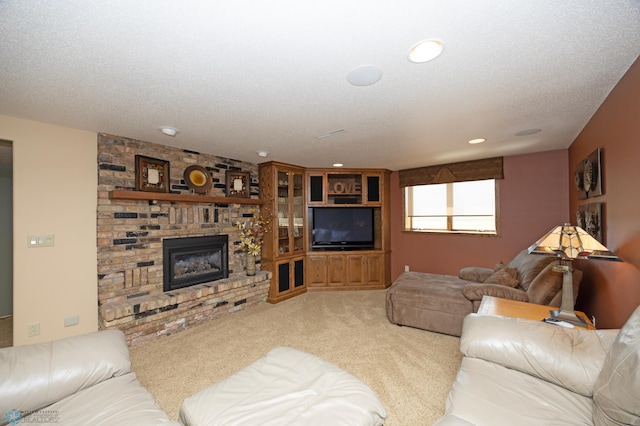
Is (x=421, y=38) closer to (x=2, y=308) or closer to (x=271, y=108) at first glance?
(x=271, y=108)

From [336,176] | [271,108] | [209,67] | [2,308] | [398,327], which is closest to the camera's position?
[209,67]

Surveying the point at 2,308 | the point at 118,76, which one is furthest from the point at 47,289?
the point at 118,76

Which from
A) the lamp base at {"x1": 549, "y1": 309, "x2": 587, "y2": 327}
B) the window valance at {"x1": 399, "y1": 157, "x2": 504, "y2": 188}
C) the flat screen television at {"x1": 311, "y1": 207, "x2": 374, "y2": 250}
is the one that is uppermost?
the window valance at {"x1": 399, "y1": 157, "x2": 504, "y2": 188}

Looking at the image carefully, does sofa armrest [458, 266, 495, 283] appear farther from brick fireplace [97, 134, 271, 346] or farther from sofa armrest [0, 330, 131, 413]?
sofa armrest [0, 330, 131, 413]

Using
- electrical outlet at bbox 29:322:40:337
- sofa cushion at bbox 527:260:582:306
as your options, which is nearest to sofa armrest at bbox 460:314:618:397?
sofa cushion at bbox 527:260:582:306

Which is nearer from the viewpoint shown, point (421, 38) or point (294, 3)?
point (294, 3)

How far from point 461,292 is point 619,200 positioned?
63.2 inches

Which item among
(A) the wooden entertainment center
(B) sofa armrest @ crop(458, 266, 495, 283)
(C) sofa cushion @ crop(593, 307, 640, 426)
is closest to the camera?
(C) sofa cushion @ crop(593, 307, 640, 426)

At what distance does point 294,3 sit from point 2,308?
18.1ft

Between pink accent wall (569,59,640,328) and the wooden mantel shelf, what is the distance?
3934 mm

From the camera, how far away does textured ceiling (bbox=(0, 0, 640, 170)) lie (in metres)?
1.19

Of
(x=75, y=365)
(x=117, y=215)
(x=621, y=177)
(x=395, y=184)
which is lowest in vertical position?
(x=75, y=365)

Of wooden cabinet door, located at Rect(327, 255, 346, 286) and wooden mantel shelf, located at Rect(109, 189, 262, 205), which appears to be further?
wooden cabinet door, located at Rect(327, 255, 346, 286)

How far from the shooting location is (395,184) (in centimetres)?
530
